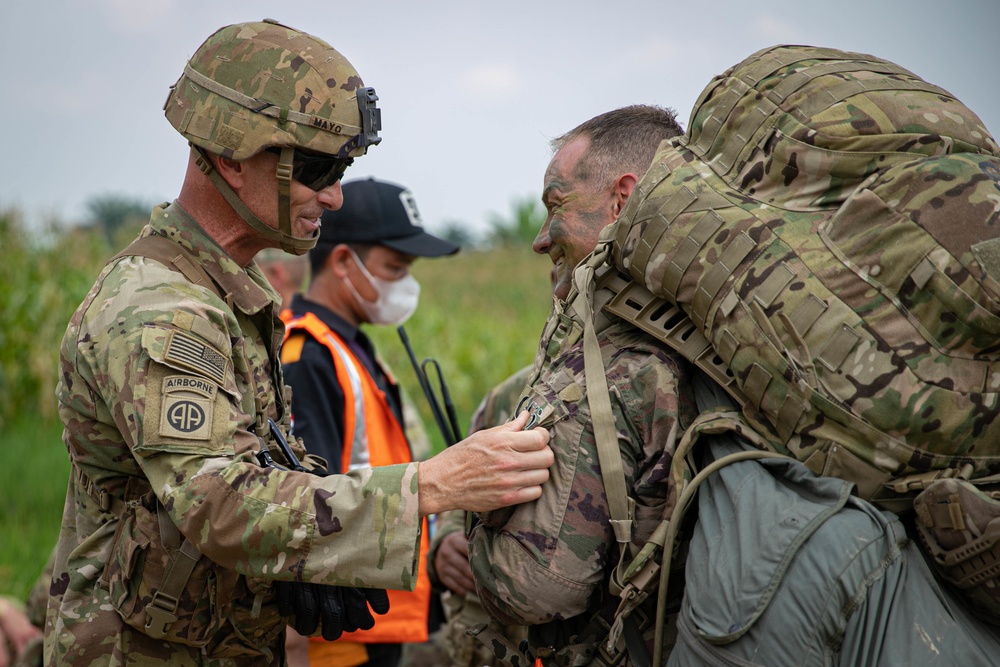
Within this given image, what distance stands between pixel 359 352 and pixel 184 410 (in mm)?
1906

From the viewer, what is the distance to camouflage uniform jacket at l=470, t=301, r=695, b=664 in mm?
2141

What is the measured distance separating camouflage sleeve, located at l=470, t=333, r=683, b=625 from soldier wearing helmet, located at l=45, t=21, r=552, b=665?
0.08 metres

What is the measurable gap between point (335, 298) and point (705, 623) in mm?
2790

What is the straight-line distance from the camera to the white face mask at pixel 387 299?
4.24 metres

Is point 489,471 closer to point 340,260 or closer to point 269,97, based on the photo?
point 269,97

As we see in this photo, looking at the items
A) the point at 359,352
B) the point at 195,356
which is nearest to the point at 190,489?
the point at 195,356

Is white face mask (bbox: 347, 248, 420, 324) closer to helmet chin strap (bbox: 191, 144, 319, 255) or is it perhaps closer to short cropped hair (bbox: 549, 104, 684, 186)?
helmet chin strap (bbox: 191, 144, 319, 255)

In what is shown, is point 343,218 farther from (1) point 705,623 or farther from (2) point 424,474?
(1) point 705,623

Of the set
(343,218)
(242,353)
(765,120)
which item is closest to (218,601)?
(242,353)

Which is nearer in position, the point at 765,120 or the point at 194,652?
the point at 765,120

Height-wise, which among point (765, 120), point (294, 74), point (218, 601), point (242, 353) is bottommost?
point (218, 601)

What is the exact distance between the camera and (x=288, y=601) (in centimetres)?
254

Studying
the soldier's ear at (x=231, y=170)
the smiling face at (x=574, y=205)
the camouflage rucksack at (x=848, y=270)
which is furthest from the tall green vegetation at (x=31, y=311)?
the camouflage rucksack at (x=848, y=270)

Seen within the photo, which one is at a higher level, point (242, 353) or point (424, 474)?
point (242, 353)
